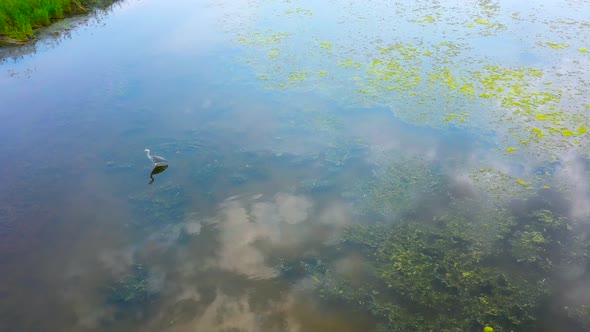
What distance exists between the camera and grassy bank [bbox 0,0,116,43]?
7.17 m

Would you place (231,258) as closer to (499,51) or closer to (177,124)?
(177,124)

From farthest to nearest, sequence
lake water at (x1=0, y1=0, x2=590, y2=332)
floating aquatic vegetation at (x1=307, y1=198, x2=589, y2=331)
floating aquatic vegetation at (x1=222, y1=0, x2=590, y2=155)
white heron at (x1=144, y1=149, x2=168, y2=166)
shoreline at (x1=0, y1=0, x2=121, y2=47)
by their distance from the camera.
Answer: shoreline at (x1=0, y1=0, x2=121, y2=47) < floating aquatic vegetation at (x1=222, y1=0, x2=590, y2=155) < white heron at (x1=144, y1=149, x2=168, y2=166) < lake water at (x1=0, y1=0, x2=590, y2=332) < floating aquatic vegetation at (x1=307, y1=198, x2=589, y2=331)

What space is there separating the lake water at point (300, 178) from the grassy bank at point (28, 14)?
17.5 inches

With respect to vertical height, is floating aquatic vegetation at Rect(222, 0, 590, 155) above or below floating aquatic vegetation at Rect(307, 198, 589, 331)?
above

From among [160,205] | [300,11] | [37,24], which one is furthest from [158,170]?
[37,24]

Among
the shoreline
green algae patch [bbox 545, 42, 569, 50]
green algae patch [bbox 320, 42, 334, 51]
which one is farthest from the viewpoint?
the shoreline

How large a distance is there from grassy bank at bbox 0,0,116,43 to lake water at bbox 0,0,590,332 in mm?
445

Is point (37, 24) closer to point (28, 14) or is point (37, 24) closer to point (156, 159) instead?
point (28, 14)

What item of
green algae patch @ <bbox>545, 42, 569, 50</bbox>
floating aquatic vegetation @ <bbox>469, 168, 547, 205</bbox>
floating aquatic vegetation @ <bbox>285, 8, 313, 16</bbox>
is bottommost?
floating aquatic vegetation @ <bbox>469, 168, 547, 205</bbox>

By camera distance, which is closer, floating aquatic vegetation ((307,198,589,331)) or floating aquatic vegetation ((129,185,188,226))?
floating aquatic vegetation ((307,198,589,331))

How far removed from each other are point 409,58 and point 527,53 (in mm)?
1870

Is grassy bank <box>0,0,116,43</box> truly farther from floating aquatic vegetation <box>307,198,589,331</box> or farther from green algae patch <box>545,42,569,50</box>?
green algae patch <box>545,42,569,50</box>

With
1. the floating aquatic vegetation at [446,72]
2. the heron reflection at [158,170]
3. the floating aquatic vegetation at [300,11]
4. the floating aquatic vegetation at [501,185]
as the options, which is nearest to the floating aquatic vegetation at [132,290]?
the heron reflection at [158,170]

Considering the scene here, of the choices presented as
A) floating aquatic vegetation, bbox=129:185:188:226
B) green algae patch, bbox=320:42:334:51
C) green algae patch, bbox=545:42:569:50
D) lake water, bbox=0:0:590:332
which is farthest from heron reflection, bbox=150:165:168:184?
green algae patch, bbox=545:42:569:50
